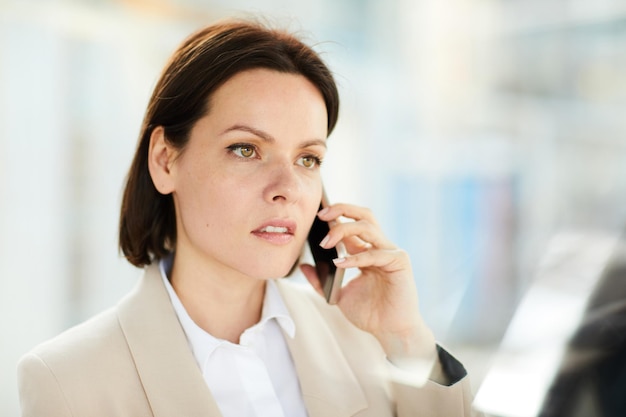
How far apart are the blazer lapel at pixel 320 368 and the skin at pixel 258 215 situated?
90 mm

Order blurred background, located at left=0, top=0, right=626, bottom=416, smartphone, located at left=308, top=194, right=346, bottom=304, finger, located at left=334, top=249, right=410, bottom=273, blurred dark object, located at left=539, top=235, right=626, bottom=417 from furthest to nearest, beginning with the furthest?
blurred background, located at left=0, top=0, right=626, bottom=416 < smartphone, located at left=308, top=194, right=346, bottom=304 < finger, located at left=334, top=249, right=410, bottom=273 < blurred dark object, located at left=539, top=235, right=626, bottom=417

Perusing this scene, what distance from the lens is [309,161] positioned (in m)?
1.43

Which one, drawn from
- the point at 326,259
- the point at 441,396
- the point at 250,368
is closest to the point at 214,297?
the point at 250,368

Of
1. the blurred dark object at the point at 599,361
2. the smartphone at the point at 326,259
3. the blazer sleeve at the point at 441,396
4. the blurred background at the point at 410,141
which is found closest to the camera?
the blurred dark object at the point at 599,361

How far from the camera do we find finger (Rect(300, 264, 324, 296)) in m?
1.60

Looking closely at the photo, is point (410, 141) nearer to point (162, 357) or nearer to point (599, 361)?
point (162, 357)

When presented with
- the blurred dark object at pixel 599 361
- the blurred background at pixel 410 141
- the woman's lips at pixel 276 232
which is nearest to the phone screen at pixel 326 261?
the woman's lips at pixel 276 232

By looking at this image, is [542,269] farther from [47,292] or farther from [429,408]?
[47,292]

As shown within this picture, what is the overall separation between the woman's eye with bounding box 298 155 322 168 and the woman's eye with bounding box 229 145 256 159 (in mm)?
128

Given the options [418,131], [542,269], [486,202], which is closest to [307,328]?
[542,269]

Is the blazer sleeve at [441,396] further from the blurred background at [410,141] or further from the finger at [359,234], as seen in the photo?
the finger at [359,234]

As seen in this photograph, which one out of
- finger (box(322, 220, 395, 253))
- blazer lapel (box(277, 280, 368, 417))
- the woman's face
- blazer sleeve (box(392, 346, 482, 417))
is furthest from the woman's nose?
blazer sleeve (box(392, 346, 482, 417))

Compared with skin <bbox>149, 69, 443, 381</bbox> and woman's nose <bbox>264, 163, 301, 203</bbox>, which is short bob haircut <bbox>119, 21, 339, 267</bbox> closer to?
skin <bbox>149, 69, 443, 381</bbox>

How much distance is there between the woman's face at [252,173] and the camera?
4.27ft
